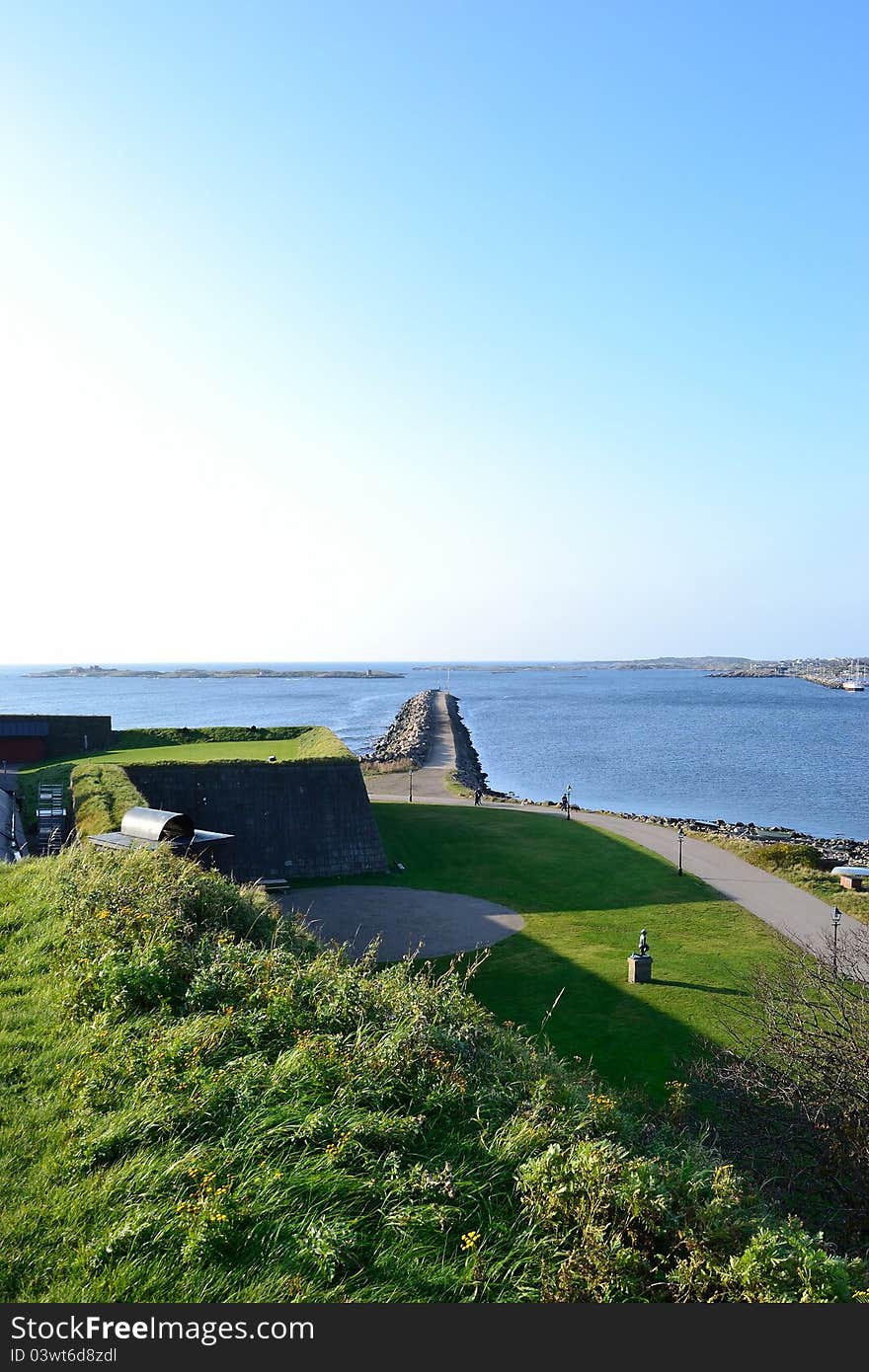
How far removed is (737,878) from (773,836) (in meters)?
13.2

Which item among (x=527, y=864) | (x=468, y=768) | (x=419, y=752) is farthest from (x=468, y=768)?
(x=527, y=864)

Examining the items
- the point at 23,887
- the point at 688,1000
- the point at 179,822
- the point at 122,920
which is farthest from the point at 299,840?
the point at 122,920

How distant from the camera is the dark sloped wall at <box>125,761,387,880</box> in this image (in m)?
27.7

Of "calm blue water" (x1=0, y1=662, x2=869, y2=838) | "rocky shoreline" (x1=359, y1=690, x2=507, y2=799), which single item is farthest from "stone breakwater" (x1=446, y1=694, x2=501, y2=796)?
"calm blue water" (x1=0, y1=662, x2=869, y2=838)

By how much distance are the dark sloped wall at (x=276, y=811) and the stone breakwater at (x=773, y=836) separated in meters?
17.1

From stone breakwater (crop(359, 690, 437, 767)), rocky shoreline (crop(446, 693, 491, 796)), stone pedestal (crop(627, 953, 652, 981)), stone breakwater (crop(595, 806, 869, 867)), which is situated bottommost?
stone breakwater (crop(595, 806, 869, 867))

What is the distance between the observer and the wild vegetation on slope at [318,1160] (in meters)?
4.45

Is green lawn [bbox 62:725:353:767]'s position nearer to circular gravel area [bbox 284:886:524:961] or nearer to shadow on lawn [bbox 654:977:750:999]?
circular gravel area [bbox 284:886:524:961]

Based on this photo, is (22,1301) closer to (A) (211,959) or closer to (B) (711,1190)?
(A) (211,959)

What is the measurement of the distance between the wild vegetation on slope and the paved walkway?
10997mm

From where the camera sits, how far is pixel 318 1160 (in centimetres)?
529

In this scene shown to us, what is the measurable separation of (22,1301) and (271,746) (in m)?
33.5

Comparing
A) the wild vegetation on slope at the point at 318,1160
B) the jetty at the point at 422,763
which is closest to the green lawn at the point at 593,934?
the wild vegetation on slope at the point at 318,1160

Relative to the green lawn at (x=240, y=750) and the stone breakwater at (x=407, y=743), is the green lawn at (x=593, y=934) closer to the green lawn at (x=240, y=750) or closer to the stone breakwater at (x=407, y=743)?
the green lawn at (x=240, y=750)
